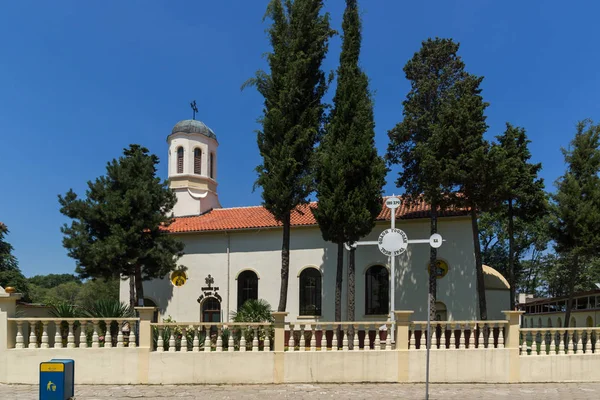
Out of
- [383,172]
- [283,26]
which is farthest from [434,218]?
[283,26]

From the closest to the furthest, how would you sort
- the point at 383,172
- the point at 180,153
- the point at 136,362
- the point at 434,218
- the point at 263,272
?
the point at 136,362
the point at 383,172
the point at 434,218
the point at 263,272
the point at 180,153

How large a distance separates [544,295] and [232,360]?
52.2 meters

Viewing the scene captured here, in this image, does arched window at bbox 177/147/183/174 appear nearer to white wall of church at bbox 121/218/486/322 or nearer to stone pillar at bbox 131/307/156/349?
white wall of church at bbox 121/218/486/322

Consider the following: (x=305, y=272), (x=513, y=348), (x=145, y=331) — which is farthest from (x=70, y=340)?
(x=305, y=272)

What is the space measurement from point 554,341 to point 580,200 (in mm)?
10320

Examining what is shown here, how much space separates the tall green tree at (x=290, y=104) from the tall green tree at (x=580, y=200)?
1093 centimetres

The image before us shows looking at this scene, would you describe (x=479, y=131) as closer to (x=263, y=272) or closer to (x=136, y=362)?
(x=263, y=272)

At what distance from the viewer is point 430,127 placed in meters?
18.5

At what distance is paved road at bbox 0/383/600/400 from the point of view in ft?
31.9

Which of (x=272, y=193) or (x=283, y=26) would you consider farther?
(x=283, y=26)

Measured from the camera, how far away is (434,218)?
19375 millimetres

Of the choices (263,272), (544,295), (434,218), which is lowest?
(544,295)

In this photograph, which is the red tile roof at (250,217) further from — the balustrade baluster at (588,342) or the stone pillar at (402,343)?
the stone pillar at (402,343)

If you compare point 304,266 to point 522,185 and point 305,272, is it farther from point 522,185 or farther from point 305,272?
point 522,185
